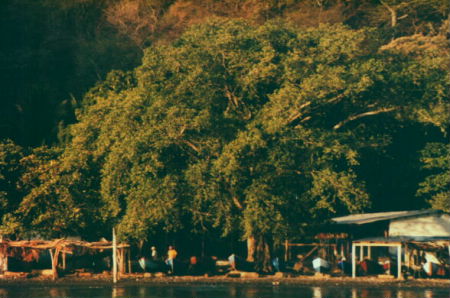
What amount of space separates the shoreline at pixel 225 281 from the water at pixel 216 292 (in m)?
1.80

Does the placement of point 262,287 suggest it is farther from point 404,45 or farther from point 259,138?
point 404,45

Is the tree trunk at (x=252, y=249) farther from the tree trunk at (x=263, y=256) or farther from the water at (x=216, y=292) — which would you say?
the water at (x=216, y=292)

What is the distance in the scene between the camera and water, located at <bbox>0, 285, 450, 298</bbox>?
42.2 metres

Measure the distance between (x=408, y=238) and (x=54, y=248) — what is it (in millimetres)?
21076

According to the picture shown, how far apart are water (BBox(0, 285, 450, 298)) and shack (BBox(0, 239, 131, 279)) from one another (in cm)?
509

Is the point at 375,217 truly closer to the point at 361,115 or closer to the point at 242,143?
the point at 361,115

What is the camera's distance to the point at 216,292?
44656mm

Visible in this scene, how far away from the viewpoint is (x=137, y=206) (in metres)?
52.5

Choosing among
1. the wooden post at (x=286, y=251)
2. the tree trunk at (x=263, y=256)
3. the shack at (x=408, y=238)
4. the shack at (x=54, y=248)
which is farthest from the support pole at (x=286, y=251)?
the shack at (x=54, y=248)

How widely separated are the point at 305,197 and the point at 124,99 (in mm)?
12539

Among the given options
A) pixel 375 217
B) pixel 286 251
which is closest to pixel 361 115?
pixel 375 217

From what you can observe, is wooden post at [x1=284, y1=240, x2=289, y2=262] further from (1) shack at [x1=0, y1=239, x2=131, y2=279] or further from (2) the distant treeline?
(1) shack at [x1=0, y1=239, x2=131, y2=279]

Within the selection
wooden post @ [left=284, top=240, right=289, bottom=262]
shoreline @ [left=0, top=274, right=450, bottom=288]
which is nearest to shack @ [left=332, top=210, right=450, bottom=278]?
shoreline @ [left=0, top=274, right=450, bottom=288]

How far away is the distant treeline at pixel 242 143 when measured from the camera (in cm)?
5244
